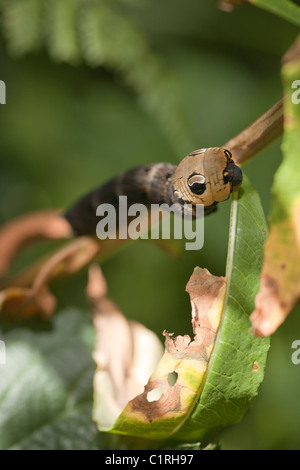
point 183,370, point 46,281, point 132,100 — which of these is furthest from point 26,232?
point 132,100

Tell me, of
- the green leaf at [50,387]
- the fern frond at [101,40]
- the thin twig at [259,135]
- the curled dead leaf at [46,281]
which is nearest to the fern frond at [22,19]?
the fern frond at [101,40]

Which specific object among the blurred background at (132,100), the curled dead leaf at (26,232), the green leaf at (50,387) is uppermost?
the blurred background at (132,100)

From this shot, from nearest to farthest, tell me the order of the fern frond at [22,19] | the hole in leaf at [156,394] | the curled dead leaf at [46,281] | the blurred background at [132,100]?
the hole in leaf at [156,394] < the curled dead leaf at [46,281] < the fern frond at [22,19] < the blurred background at [132,100]

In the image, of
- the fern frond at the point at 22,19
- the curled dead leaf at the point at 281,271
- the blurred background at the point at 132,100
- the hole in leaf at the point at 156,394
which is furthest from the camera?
the blurred background at the point at 132,100

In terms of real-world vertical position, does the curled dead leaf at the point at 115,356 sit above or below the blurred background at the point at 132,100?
below

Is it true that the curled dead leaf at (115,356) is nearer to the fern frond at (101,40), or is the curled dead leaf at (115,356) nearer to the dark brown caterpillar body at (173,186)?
the dark brown caterpillar body at (173,186)

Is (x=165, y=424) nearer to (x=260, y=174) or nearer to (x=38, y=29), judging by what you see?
(x=260, y=174)

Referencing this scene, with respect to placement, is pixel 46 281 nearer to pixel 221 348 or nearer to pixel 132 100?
pixel 221 348
